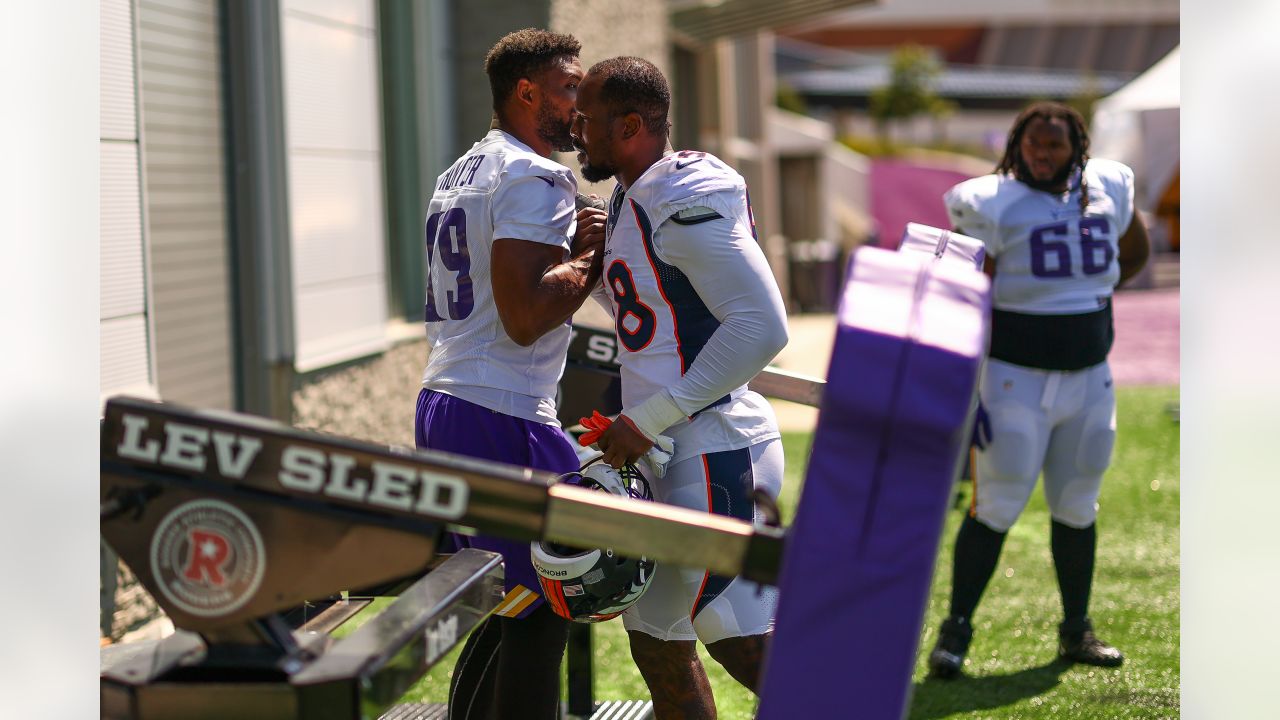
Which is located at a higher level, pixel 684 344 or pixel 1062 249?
pixel 1062 249

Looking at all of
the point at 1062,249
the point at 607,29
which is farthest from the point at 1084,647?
the point at 607,29

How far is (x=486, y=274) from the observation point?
2977 millimetres

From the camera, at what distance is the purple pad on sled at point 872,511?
1.56 metres

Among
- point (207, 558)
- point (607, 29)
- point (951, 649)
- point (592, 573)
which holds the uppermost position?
point (607, 29)

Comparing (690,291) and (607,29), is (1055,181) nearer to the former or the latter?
(690,291)

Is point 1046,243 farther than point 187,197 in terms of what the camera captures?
No

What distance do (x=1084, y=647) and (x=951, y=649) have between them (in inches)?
19.6

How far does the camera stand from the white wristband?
2.69m

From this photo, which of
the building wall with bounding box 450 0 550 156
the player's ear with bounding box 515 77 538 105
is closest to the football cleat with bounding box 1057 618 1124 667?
the player's ear with bounding box 515 77 538 105

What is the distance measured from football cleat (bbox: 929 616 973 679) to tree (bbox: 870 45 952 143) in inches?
1633

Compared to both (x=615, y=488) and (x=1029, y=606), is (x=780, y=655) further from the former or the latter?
(x=1029, y=606)

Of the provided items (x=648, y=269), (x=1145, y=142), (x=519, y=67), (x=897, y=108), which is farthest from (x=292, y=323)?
(x=897, y=108)

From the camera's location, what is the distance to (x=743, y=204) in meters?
2.76
